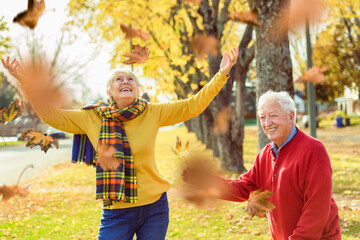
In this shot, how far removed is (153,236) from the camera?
113 inches

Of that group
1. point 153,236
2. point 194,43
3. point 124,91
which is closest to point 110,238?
point 153,236

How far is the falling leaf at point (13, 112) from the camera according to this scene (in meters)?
3.44

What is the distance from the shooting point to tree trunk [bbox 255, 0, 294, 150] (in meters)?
6.09

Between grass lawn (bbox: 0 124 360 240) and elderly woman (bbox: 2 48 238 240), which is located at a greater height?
elderly woman (bbox: 2 48 238 240)

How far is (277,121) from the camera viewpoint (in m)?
2.80

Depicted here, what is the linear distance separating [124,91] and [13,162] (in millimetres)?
15729

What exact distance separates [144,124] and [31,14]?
5.03 feet

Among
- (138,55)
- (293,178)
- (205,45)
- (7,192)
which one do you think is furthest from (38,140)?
(205,45)

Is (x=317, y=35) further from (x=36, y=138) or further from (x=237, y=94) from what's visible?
(x=36, y=138)

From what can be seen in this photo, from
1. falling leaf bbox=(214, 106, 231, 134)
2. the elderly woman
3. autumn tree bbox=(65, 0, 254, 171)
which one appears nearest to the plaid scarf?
the elderly woman

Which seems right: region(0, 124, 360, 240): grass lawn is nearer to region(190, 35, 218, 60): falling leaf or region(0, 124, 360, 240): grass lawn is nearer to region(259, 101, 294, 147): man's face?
region(259, 101, 294, 147): man's face

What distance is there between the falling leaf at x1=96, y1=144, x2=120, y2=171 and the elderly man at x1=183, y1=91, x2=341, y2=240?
3.60 ft

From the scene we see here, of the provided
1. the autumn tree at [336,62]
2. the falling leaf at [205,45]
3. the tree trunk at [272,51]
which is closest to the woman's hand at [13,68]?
the tree trunk at [272,51]

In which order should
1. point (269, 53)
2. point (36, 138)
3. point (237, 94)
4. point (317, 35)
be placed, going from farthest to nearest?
1. point (317, 35)
2. point (237, 94)
3. point (269, 53)
4. point (36, 138)
